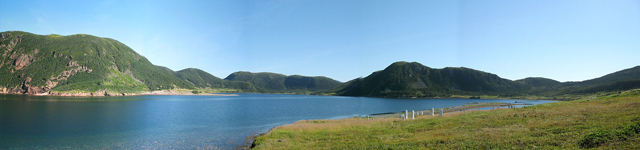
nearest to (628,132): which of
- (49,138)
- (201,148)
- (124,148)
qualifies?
(201,148)

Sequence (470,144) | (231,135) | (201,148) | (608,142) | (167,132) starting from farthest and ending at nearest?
(167,132)
(231,135)
(201,148)
(470,144)
(608,142)

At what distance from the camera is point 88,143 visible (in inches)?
1471

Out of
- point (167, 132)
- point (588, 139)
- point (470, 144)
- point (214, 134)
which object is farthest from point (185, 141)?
point (588, 139)

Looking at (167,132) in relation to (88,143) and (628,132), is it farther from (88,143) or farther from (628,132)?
(628,132)

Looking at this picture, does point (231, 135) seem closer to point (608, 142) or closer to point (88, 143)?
point (88, 143)

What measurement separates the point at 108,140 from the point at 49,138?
972 centimetres

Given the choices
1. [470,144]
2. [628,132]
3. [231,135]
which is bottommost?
[231,135]

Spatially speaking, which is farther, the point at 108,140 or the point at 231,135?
the point at 231,135

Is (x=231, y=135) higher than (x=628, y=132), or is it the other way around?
(x=628, y=132)

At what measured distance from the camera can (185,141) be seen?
129ft

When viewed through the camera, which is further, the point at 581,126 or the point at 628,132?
the point at 581,126

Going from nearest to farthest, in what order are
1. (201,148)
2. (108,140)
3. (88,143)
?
(201,148) → (88,143) → (108,140)

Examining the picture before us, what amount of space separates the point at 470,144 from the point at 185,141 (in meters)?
38.0

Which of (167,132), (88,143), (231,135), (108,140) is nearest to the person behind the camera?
(88,143)
